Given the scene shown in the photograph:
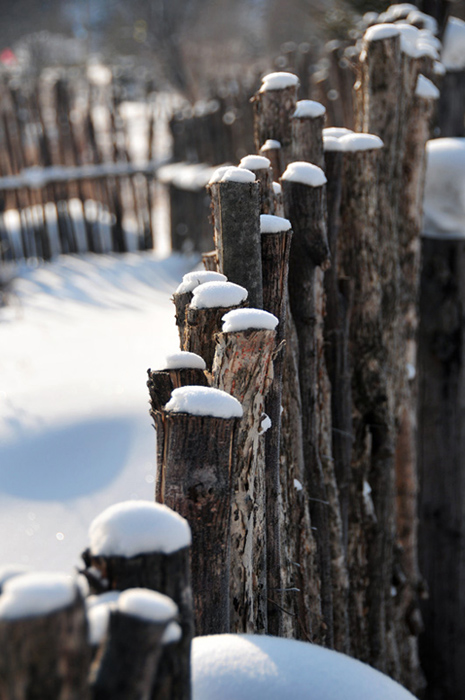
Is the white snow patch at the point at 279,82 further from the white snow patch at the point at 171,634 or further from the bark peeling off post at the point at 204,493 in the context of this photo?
the white snow patch at the point at 171,634

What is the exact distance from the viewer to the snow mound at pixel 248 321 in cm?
108

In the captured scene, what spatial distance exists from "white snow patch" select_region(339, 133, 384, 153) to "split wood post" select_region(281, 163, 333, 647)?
260mm

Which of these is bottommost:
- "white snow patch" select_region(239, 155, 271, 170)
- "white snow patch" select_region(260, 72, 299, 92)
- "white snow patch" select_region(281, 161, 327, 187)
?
"white snow patch" select_region(281, 161, 327, 187)

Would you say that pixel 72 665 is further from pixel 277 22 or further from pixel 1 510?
pixel 277 22

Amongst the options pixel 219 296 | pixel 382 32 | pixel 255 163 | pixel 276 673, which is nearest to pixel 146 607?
pixel 276 673

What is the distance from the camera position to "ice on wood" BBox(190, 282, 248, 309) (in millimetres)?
1198

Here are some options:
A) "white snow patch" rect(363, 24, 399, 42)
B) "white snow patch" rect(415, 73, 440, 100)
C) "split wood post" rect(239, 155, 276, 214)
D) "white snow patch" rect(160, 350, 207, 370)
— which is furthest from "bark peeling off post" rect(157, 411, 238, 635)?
"white snow patch" rect(415, 73, 440, 100)

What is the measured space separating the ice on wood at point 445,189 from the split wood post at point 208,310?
1.40 metres

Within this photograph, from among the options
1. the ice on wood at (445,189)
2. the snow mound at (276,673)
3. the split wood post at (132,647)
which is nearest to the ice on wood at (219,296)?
the snow mound at (276,673)

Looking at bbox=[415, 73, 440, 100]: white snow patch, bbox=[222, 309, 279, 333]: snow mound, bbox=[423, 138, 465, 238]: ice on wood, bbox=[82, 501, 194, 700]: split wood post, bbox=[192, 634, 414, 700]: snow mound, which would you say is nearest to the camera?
bbox=[82, 501, 194, 700]: split wood post

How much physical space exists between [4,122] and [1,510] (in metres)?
5.36

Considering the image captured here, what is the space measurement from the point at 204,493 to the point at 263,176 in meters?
0.78

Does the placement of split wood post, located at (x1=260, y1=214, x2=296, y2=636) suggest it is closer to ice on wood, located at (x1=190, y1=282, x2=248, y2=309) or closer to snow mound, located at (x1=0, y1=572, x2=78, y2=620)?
ice on wood, located at (x1=190, y1=282, x2=248, y2=309)

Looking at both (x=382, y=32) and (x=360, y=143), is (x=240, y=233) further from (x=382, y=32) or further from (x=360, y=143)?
(x=382, y=32)
